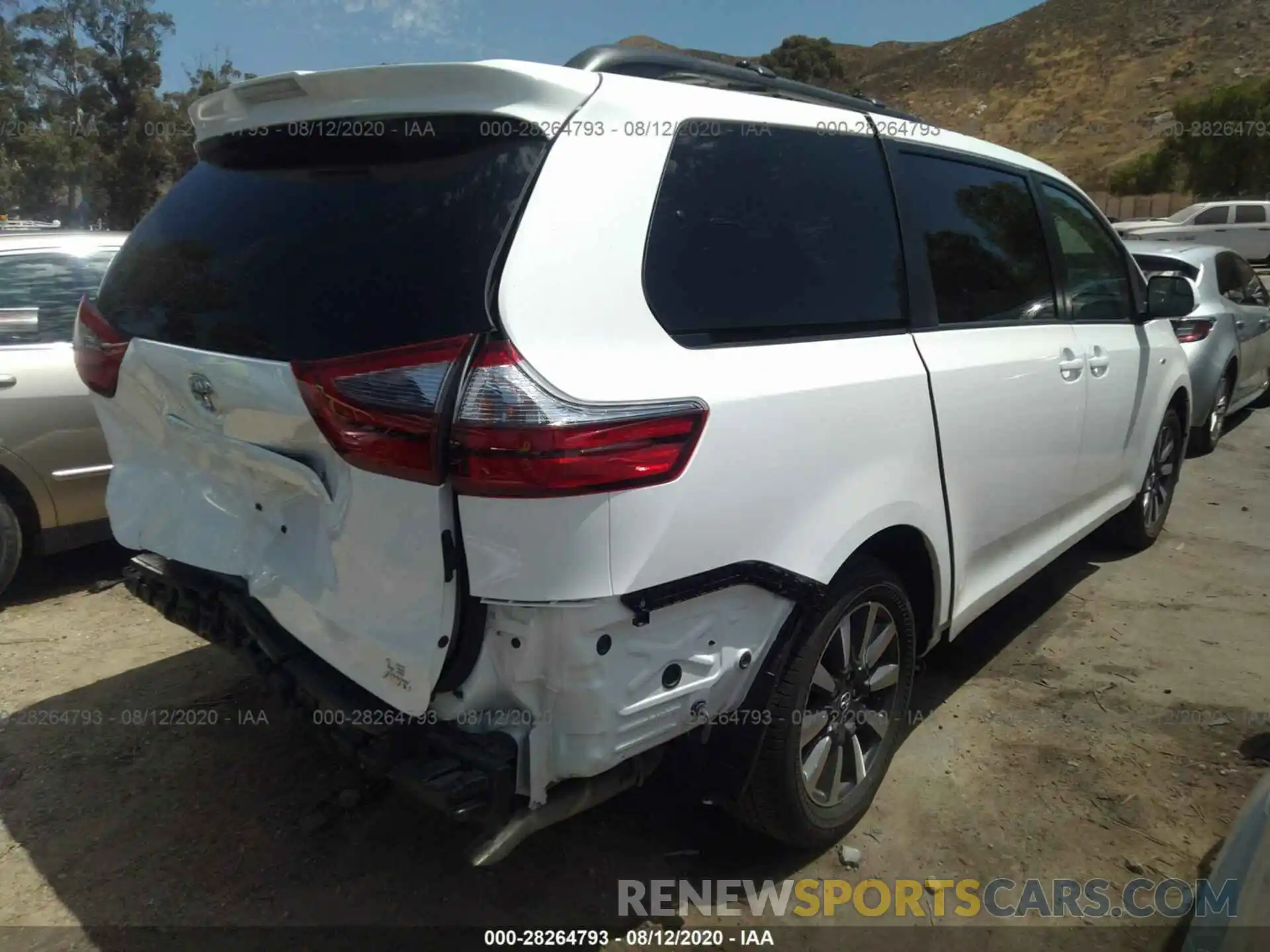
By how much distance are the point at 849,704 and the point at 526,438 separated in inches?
56.7

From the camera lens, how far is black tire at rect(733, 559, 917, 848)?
2283 millimetres

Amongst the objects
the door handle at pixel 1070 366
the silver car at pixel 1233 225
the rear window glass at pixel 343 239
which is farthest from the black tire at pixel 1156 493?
the silver car at pixel 1233 225

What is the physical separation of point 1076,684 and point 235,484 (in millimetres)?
3207

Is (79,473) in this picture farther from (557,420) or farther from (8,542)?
(557,420)

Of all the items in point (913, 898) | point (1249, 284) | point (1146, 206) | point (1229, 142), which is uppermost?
point (1229, 142)

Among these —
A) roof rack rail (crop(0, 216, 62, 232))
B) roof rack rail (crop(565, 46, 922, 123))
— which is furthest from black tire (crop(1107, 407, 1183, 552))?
roof rack rail (crop(0, 216, 62, 232))

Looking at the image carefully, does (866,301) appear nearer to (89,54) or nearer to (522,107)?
(522,107)

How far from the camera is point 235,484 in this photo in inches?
89.7

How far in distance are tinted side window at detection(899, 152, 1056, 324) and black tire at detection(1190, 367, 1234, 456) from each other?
435cm

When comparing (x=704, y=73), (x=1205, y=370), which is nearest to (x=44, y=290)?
(x=704, y=73)

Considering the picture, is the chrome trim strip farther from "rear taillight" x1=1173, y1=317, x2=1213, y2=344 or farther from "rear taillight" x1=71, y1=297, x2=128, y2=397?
"rear taillight" x1=1173, y1=317, x2=1213, y2=344

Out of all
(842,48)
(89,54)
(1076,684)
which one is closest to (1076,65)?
(842,48)

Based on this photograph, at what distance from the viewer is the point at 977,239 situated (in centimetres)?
320

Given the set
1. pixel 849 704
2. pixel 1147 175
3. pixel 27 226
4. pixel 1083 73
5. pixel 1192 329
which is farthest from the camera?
pixel 1083 73
